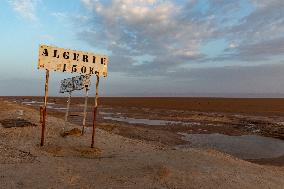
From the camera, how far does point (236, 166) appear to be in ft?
47.2

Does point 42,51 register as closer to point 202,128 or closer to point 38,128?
point 38,128

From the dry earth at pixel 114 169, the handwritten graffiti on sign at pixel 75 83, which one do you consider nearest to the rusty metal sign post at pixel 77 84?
the handwritten graffiti on sign at pixel 75 83

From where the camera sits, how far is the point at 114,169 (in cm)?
1265

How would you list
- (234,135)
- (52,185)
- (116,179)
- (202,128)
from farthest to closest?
(202,128) → (234,135) → (116,179) → (52,185)

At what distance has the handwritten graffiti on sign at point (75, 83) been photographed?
1938cm

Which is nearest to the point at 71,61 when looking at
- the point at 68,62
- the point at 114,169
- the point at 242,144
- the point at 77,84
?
the point at 68,62

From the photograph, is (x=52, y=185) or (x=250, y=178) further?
(x=250, y=178)

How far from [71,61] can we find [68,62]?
19cm

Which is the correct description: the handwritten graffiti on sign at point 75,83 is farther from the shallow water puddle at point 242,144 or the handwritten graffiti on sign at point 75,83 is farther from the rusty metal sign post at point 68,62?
the shallow water puddle at point 242,144

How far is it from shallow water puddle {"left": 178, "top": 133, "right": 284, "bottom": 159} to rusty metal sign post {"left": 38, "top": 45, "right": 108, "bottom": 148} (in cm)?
1005

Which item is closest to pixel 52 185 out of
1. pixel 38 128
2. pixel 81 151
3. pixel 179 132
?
pixel 81 151

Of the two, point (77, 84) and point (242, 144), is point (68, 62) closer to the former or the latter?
point (77, 84)

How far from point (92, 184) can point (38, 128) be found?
11548 millimetres

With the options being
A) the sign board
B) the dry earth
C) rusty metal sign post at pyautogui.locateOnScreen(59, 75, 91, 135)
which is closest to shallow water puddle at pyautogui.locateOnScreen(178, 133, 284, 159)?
the dry earth
